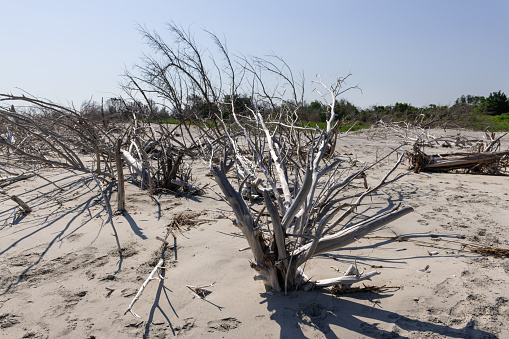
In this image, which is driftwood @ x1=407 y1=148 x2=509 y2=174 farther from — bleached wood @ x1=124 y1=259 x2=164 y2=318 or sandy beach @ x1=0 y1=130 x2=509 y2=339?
bleached wood @ x1=124 y1=259 x2=164 y2=318

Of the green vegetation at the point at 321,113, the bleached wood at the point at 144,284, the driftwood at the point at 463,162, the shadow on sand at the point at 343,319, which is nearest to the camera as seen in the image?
the shadow on sand at the point at 343,319

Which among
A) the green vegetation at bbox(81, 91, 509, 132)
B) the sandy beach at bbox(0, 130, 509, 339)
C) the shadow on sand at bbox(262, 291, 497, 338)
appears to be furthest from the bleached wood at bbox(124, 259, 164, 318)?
the green vegetation at bbox(81, 91, 509, 132)

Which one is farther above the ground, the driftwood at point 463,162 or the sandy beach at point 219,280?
the driftwood at point 463,162

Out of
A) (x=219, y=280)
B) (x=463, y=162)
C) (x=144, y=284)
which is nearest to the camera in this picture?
(x=144, y=284)

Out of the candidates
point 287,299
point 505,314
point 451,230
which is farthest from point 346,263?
point 451,230

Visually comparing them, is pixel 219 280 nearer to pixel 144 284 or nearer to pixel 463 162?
pixel 144 284

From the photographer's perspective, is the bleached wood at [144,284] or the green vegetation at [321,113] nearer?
the bleached wood at [144,284]

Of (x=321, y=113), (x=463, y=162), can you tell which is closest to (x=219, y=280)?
(x=463, y=162)

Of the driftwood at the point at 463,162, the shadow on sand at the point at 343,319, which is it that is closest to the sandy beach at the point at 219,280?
the shadow on sand at the point at 343,319

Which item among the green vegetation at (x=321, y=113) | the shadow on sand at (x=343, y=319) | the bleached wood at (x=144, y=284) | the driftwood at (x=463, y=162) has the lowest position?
the shadow on sand at (x=343, y=319)

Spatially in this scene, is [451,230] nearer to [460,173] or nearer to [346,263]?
[346,263]

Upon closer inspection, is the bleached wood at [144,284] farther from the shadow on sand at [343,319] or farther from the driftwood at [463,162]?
the driftwood at [463,162]

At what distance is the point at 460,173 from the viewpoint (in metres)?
6.86

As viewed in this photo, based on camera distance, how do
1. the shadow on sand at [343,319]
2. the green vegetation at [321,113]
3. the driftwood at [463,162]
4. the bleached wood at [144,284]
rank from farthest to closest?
the driftwood at [463,162] < the green vegetation at [321,113] < the bleached wood at [144,284] < the shadow on sand at [343,319]
